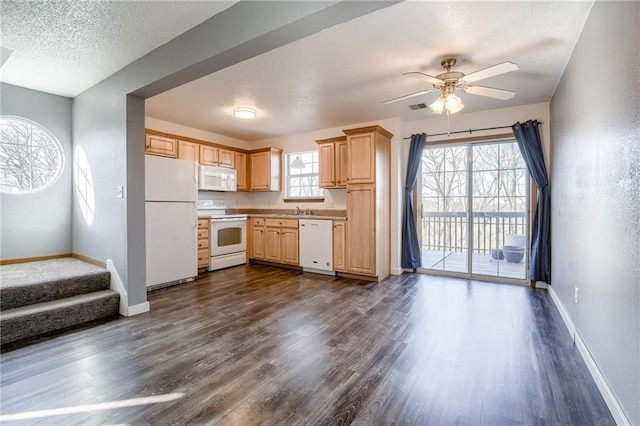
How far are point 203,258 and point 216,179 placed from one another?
150 centimetres

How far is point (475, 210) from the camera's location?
473 cm

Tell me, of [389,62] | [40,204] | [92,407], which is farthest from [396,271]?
[40,204]

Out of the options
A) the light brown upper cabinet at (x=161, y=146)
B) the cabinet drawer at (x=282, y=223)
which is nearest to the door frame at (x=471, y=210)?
the cabinet drawer at (x=282, y=223)

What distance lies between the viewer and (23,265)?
11.9 feet

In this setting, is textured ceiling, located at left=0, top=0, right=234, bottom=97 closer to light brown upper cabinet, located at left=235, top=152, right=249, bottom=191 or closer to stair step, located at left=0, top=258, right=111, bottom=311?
stair step, located at left=0, top=258, right=111, bottom=311

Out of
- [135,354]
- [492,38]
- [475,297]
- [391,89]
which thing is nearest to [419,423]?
[135,354]

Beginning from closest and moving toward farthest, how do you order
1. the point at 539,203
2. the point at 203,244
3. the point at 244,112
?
the point at 539,203 < the point at 244,112 < the point at 203,244

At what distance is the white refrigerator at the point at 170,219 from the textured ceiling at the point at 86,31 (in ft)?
4.43

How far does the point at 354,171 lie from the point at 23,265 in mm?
4486

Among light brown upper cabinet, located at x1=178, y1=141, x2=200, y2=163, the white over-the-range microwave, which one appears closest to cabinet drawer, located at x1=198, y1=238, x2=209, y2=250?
the white over-the-range microwave

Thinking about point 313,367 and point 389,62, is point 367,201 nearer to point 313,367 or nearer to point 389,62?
point 389,62

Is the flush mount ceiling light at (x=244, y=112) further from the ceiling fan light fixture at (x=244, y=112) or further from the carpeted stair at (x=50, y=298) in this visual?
the carpeted stair at (x=50, y=298)

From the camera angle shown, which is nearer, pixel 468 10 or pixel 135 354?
pixel 468 10

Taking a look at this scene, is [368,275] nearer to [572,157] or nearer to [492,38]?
[572,157]
